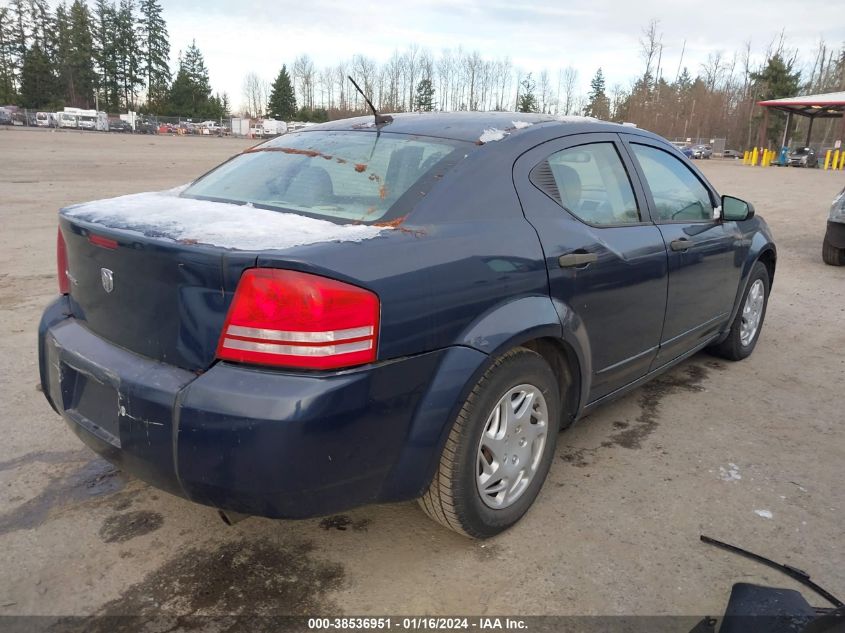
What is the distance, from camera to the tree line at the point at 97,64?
78812mm

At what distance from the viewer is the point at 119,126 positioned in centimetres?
6444

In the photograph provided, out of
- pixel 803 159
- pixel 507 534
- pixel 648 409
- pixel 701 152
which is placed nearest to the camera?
pixel 507 534

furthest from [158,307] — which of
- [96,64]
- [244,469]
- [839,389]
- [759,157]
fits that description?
[96,64]

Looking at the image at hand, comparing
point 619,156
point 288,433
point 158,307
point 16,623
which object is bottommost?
point 16,623

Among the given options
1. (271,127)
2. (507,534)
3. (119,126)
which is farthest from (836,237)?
(271,127)

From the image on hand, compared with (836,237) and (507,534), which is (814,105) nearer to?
(836,237)

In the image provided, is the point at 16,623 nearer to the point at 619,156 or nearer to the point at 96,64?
the point at 619,156

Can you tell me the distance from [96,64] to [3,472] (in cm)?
9820

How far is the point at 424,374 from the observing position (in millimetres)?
2100

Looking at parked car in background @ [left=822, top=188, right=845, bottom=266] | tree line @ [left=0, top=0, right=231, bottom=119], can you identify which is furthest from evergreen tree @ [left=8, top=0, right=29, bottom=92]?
parked car in background @ [left=822, top=188, right=845, bottom=266]

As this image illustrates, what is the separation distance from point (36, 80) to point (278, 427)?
93406 mm

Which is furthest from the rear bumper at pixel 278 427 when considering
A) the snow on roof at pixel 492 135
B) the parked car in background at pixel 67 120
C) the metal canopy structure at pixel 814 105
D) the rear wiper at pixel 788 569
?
the parked car in background at pixel 67 120

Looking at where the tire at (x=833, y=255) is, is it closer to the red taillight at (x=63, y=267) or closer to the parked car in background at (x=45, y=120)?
the red taillight at (x=63, y=267)

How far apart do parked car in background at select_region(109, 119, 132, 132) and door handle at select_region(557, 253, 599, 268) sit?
69750 millimetres
